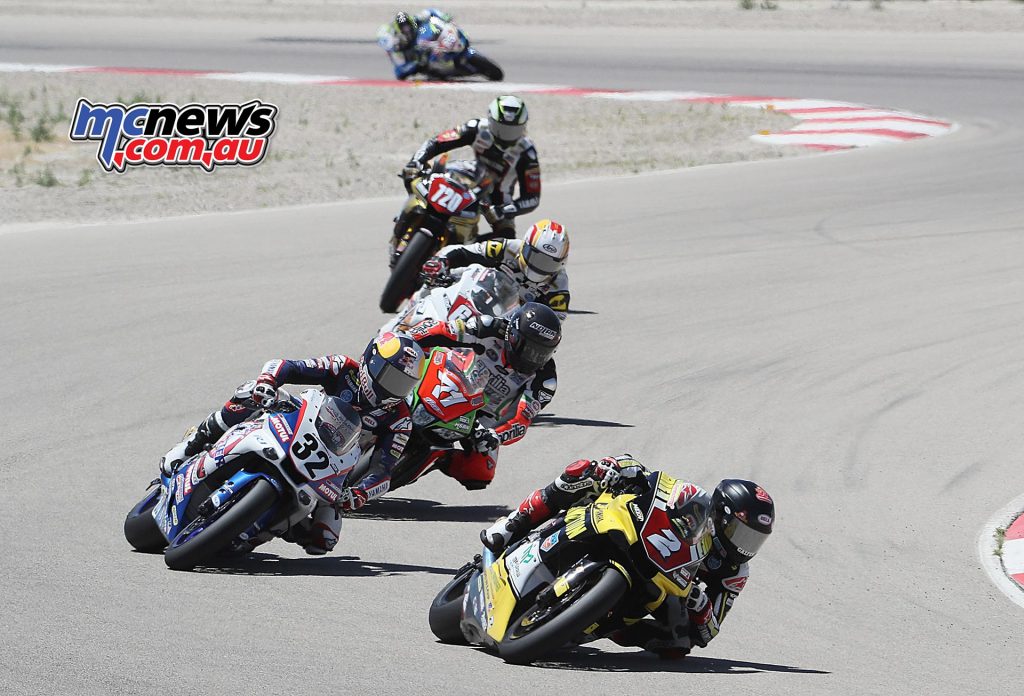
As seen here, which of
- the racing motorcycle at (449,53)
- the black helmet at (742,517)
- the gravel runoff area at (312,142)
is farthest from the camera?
the racing motorcycle at (449,53)

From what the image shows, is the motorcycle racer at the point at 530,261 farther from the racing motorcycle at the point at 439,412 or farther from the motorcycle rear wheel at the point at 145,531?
the motorcycle rear wheel at the point at 145,531

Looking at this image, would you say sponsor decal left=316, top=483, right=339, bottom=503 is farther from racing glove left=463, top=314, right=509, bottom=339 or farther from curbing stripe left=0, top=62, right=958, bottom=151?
curbing stripe left=0, top=62, right=958, bottom=151

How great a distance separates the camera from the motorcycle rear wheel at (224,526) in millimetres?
7020

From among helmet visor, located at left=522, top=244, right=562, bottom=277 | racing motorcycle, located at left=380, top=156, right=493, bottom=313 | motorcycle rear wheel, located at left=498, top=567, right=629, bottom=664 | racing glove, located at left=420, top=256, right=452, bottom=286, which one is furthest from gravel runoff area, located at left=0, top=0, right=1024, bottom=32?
motorcycle rear wheel, located at left=498, top=567, right=629, bottom=664

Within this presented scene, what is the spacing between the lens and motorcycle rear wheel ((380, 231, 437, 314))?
13.3 meters

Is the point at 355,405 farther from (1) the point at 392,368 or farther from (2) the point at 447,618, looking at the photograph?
(2) the point at 447,618

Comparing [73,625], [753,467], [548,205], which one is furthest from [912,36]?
[73,625]

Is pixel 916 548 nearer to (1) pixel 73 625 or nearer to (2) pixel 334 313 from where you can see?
(1) pixel 73 625

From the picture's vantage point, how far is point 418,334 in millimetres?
9961

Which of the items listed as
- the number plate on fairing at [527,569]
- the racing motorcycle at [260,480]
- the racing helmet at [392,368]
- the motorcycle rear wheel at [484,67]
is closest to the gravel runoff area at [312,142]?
the motorcycle rear wheel at [484,67]

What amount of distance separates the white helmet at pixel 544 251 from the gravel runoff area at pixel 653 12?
27.0 metres

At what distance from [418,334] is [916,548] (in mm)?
3475

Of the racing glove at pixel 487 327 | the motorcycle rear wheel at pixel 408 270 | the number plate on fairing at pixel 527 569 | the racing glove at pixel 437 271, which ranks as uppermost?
the number plate on fairing at pixel 527 569

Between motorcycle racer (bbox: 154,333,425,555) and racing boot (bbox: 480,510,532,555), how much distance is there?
1172 millimetres
